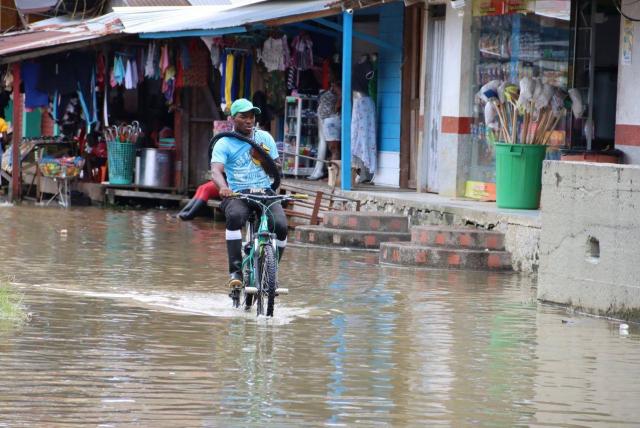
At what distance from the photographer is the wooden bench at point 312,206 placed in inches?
760

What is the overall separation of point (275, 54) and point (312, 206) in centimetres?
374

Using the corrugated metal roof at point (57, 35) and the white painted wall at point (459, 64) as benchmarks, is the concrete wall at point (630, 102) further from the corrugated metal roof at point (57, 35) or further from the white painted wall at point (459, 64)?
the corrugated metal roof at point (57, 35)

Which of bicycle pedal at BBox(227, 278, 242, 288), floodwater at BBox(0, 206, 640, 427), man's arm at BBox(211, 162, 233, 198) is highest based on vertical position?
man's arm at BBox(211, 162, 233, 198)

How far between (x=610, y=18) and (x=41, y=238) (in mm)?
7602

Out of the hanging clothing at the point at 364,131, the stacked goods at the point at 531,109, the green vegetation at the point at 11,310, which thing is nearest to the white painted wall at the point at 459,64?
the stacked goods at the point at 531,109

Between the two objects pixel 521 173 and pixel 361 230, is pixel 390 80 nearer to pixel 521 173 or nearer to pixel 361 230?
pixel 361 230

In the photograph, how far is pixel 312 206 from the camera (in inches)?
787

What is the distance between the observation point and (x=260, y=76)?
2342 centimetres

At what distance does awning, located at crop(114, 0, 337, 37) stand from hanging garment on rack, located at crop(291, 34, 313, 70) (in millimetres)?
625

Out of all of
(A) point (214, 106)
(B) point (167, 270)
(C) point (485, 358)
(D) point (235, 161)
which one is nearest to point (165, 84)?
(A) point (214, 106)

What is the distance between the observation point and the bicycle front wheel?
1052cm

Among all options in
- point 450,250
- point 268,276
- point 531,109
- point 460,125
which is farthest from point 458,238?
point 268,276

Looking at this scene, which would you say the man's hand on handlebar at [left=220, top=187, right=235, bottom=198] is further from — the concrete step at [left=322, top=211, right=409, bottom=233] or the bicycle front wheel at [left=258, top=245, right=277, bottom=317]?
the concrete step at [left=322, top=211, right=409, bottom=233]

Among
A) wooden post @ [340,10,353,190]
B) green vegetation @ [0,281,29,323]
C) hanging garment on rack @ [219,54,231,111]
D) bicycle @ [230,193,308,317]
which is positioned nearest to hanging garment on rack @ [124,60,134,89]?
hanging garment on rack @ [219,54,231,111]
